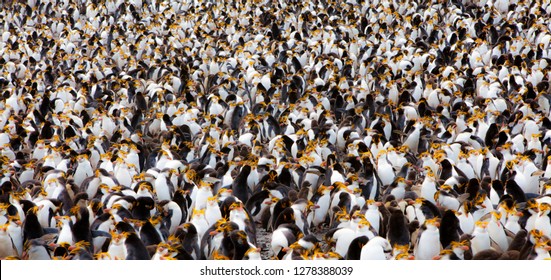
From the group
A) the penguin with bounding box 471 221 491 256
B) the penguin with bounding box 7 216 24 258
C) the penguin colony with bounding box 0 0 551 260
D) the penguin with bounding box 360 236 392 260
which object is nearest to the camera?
the penguin with bounding box 360 236 392 260

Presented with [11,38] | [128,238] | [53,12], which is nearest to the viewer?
[128,238]

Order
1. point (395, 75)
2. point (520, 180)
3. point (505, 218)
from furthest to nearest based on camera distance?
point (395, 75) < point (520, 180) < point (505, 218)

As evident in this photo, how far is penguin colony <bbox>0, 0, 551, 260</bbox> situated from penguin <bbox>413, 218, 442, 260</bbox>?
0.04 feet

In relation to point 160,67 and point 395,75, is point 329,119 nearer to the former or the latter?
point 395,75

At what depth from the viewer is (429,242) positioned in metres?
6.26

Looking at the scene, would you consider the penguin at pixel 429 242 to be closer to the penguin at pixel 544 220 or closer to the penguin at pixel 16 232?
the penguin at pixel 544 220

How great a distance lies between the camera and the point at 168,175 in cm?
823

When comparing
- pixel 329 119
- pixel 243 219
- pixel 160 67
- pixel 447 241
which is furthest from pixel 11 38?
pixel 447 241

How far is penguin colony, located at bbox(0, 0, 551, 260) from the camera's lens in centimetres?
649

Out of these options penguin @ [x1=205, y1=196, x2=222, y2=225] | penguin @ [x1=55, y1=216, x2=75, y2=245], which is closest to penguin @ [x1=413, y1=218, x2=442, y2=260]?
penguin @ [x1=205, y1=196, x2=222, y2=225]

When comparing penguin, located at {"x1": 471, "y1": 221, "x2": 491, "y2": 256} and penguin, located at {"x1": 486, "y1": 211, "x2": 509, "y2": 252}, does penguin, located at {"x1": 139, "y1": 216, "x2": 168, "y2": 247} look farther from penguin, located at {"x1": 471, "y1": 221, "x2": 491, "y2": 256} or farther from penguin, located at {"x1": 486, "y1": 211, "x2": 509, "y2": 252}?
penguin, located at {"x1": 486, "y1": 211, "x2": 509, "y2": 252}

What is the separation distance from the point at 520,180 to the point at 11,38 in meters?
13.0

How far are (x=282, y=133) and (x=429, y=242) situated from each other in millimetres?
4283

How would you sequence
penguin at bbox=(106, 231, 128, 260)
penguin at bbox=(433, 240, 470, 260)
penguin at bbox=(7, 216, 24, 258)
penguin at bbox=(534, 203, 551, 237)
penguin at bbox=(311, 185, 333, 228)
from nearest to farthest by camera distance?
penguin at bbox=(433, 240, 470, 260)
penguin at bbox=(106, 231, 128, 260)
penguin at bbox=(534, 203, 551, 237)
penguin at bbox=(7, 216, 24, 258)
penguin at bbox=(311, 185, 333, 228)
